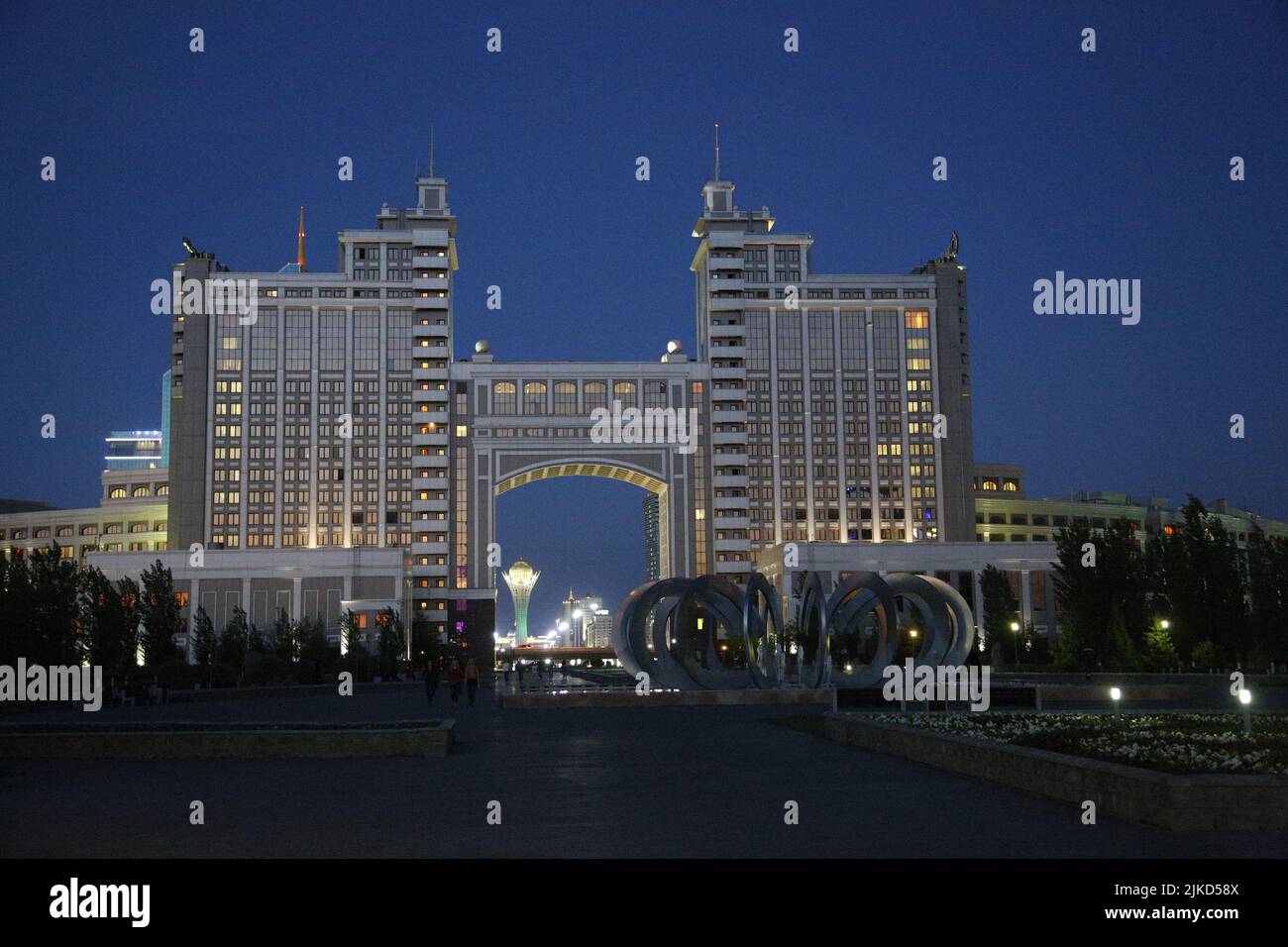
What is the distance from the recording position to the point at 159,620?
5597 centimetres

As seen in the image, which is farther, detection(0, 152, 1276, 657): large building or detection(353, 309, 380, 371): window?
detection(353, 309, 380, 371): window

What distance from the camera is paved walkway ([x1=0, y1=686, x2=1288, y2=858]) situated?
1042cm

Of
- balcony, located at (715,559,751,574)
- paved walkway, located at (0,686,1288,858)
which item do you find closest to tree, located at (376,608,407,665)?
balcony, located at (715,559,751,574)

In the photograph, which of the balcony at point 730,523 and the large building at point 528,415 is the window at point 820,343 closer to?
the large building at point 528,415

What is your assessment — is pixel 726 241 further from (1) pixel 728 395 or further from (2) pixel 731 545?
(2) pixel 731 545

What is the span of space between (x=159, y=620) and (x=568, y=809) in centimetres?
4822

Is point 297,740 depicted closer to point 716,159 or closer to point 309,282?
point 309,282

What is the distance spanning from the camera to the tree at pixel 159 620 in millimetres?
55594

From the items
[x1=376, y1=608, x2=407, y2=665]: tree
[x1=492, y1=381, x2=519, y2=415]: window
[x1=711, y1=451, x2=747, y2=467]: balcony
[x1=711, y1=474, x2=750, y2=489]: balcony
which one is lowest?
[x1=376, y1=608, x2=407, y2=665]: tree

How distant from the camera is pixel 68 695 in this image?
37000 millimetres

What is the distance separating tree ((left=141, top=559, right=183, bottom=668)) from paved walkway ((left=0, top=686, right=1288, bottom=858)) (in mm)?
38190

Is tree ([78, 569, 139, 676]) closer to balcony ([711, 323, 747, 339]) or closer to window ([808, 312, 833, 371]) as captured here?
balcony ([711, 323, 747, 339])

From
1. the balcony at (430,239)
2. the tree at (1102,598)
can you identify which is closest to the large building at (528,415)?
the balcony at (430,239)
